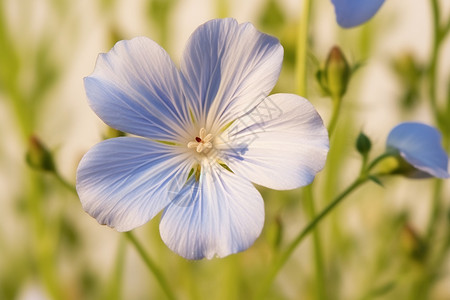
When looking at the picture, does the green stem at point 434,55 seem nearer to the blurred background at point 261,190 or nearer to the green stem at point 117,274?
the blurred background at point 261,190

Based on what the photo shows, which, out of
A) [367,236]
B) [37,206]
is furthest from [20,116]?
[367,236]

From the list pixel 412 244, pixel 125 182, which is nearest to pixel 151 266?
pixel 125 182

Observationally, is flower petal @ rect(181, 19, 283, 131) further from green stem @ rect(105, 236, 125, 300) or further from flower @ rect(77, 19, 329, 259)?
green stem @ rect(105, 236, 125, 300)

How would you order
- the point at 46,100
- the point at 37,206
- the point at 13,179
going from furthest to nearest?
the point at 13,179 → the point at 46,100 → the point at 37,206

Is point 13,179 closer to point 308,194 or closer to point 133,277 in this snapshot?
point 133,277

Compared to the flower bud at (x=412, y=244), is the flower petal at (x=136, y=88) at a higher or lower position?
higher

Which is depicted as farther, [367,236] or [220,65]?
[367,236]

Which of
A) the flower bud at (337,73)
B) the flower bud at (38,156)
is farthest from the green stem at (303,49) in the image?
the flower bud at (38,156)
